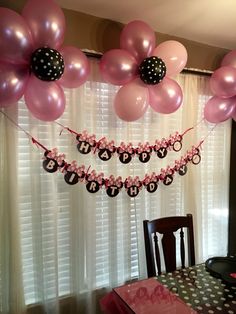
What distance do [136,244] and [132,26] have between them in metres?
1.62

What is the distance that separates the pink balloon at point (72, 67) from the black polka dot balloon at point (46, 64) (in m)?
0.11

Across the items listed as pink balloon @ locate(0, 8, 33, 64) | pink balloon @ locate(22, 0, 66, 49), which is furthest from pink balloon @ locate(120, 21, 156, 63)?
pink balloon @ locate(0, 8, 33, 64)

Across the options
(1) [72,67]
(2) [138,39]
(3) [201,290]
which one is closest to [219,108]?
(2) [138,39]

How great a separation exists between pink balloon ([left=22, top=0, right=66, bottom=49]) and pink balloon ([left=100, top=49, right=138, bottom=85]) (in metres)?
0.37

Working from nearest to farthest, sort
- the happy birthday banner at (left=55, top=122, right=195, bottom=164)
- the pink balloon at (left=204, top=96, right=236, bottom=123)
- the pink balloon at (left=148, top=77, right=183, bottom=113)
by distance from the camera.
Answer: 1. the pink balloon at (left=148, top=77, right=183, bottom=113)
2. the happy birthday banner at (left=55, top=122, right=195, bottom=164)
3. the pink balloon at (left=204, top=96, right=236, bottom=123)

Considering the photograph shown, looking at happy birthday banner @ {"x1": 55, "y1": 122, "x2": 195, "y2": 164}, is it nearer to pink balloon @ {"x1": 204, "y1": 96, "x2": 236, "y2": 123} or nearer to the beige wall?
pink balloon @ {"x1": 204, "y1": 96, "x2": 236, "y2": 123}

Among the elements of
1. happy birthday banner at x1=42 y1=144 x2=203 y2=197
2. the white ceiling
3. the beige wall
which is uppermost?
the white ceiling

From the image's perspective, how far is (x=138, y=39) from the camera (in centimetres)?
167

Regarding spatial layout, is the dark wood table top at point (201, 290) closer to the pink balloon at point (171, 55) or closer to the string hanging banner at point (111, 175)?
the string hanging banner at point (111, 175)

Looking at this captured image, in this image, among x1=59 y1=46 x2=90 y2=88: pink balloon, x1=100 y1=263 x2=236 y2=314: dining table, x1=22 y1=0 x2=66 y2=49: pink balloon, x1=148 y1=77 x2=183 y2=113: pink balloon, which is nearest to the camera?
x1=100 y1=263 x2=236 y2=314: dining table

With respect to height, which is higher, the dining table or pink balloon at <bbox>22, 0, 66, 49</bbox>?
pink balloon at <bbox>22, 0, 66, 49</bbox>

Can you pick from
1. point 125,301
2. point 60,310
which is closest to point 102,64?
point 125,301

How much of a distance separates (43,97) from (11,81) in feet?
0.57

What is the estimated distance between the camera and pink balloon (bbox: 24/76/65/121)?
4.70 ft
